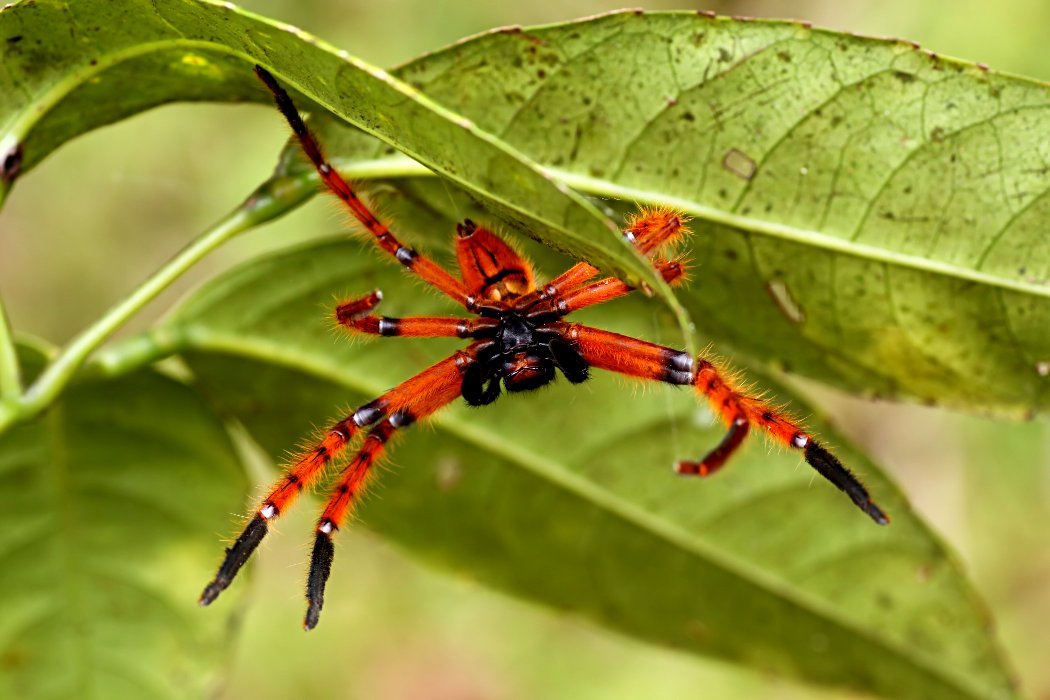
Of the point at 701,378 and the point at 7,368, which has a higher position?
the point at 701,378

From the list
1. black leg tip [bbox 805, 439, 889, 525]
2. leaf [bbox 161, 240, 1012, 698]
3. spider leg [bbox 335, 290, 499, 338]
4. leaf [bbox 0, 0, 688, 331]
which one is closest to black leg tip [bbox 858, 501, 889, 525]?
black leg tip [bbox 805, 439, 889, 525]

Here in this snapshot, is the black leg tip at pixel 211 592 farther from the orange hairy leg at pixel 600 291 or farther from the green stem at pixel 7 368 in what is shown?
the orange hairy leg at pixel 600 291

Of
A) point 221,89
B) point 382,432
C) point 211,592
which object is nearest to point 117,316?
point 221,89

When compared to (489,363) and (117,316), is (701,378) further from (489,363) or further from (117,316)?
(117,316)

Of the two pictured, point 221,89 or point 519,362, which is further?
point 519,362

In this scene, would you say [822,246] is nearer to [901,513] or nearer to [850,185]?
[850,185]

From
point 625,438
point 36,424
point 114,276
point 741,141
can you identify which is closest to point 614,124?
point 741,141

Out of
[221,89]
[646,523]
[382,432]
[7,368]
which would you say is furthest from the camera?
[646,523]

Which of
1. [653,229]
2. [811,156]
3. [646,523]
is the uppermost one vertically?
[811,156]
